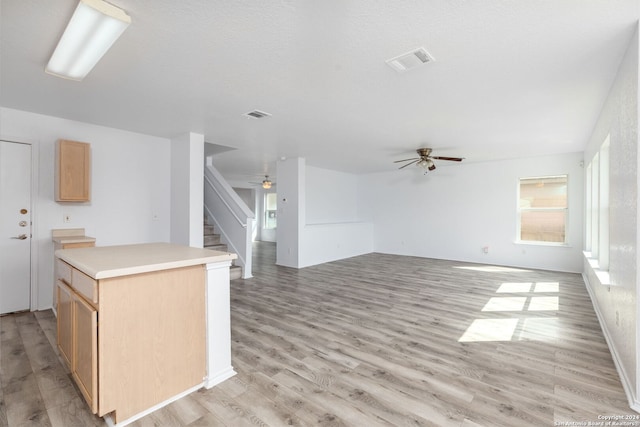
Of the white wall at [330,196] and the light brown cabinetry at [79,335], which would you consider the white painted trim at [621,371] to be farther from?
the white wall at [330,196]

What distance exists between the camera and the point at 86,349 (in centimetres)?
173

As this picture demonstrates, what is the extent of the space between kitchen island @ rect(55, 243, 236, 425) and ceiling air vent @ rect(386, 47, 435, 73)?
1990 mm

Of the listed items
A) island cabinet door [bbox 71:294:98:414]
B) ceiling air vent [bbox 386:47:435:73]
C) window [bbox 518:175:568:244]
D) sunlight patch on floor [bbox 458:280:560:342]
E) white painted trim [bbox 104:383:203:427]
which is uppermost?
ceiling air vent [bbox 386:47:435:73]

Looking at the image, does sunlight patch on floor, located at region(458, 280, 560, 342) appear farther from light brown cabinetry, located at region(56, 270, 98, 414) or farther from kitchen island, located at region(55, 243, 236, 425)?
light brown cabinetry, located at region(56, 270, 98, 414)

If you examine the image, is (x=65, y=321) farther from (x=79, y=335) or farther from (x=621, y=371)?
(x=621, y=371)

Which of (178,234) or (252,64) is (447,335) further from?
(178,234)

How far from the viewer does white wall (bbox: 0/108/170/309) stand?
3.58 m

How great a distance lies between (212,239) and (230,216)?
0.59m

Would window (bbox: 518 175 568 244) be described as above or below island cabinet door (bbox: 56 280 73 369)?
above

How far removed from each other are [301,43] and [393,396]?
254 centimetres

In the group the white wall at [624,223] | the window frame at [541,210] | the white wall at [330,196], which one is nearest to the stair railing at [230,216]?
the white wall at [330,196]

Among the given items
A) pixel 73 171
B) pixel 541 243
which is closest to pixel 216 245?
pixel 73 171

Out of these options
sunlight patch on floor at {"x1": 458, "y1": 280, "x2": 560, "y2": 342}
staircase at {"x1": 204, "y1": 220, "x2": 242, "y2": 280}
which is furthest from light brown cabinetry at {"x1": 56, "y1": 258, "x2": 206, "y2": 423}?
staircase at {"x1": 204, "y1": 220, "x2": 242, "y2": 280}

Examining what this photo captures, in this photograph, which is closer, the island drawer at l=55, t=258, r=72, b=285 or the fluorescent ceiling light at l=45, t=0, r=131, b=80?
the fluorescent ceiling light at l=45, t=0, r=131, b=80
